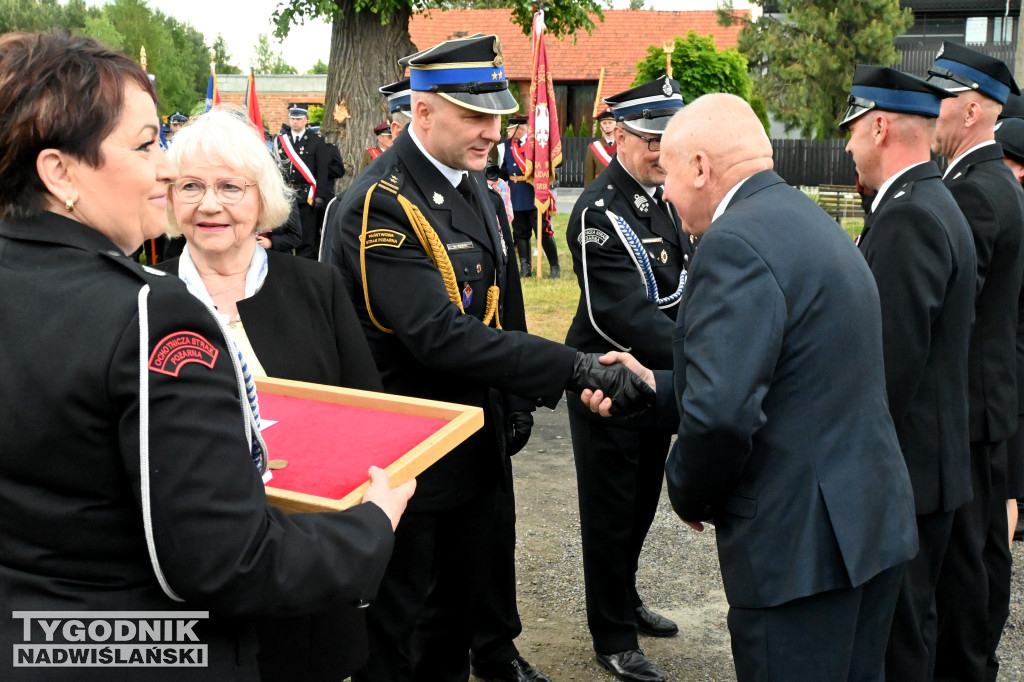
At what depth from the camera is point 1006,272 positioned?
372cm

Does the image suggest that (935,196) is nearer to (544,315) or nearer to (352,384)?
(352,384)

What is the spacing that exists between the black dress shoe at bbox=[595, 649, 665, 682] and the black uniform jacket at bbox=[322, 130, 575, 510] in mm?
1072

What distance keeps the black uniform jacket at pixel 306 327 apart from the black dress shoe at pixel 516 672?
1.57 m

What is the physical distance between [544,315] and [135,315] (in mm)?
10321

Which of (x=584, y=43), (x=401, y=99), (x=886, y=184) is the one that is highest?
(x=584, y=43)

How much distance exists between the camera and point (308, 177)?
1273 cm

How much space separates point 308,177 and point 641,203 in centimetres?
935

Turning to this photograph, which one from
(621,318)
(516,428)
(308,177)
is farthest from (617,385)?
(308,177)

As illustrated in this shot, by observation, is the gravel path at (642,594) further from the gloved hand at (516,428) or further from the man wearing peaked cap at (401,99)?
the man wearing peaked cap at (401,99)

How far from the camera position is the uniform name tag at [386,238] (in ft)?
10.5

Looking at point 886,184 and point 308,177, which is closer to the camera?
point 886,184

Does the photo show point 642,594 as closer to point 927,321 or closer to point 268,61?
point 927,321

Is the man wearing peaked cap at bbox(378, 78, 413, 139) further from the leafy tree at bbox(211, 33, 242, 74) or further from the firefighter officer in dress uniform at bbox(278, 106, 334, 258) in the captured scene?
the leafy tree at bbox(211, 33, 242, 74)

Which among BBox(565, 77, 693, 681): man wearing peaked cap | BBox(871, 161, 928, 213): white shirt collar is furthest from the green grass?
BBox(871, 161, 928, 213): white shirt collar
